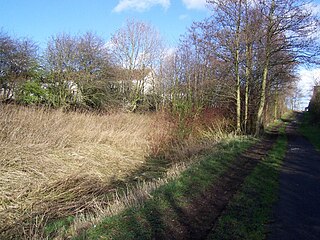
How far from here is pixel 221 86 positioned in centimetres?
1991

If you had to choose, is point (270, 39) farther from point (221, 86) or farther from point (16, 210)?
point (16, 210)

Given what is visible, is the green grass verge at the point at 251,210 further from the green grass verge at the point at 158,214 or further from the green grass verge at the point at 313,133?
the green grass verge at the point at 313,133

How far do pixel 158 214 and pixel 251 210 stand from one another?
5.75 feet

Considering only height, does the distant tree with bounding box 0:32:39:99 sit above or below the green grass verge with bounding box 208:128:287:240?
above

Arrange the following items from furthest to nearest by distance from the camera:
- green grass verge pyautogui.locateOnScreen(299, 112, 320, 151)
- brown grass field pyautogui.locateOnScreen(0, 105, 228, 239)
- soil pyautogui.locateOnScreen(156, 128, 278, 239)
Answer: green grass verge pyautogui.locateOnScreen(299, 112, 320, 151), brown grass field pyautogui.locateOnScreen(0, 105, 228, 239), soil pyautogui.locateOnScreen(156, 128, 278, 239)

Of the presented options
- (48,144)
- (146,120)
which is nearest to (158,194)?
(48,144)

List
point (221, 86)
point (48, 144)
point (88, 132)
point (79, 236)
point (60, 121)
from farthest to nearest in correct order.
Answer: point (221, 86) → point (88, 132) → point (60, 121) → point (48, 144) → point (79, 236)

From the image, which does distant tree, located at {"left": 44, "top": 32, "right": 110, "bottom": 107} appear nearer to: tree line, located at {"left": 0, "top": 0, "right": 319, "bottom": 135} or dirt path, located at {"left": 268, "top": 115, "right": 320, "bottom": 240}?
tree line, located at {"left": 0, "top": 0, "right": 319, "bottom": 135}

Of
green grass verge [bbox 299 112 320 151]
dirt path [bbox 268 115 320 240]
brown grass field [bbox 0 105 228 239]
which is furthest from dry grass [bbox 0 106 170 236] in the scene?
green grass verge [bbox 299 112 320 151]

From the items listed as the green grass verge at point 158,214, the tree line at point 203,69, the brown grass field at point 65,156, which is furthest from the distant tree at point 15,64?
the green grass verge at point 158,214

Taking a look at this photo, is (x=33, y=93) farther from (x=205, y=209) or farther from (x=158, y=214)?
(x=205, y=209)

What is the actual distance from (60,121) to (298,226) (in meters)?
10.5

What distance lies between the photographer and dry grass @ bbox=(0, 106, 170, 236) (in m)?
7.43

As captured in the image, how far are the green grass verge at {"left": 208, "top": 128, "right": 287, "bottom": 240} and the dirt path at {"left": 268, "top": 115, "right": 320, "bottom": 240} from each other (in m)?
0.17
